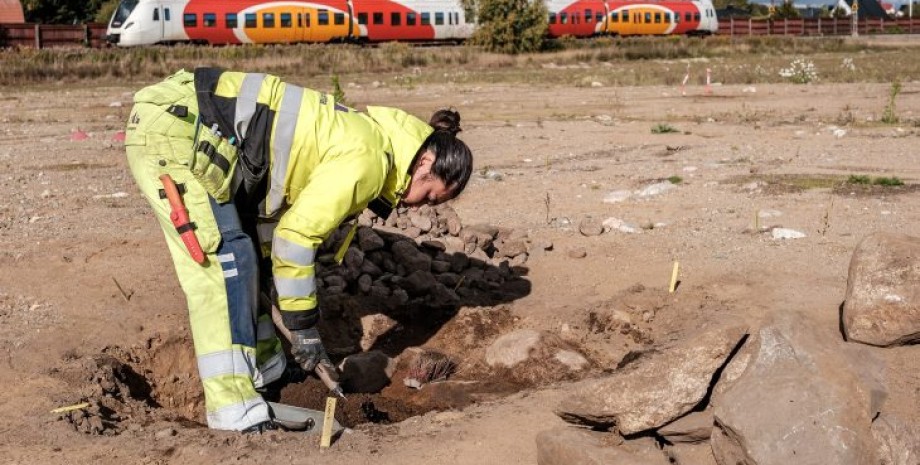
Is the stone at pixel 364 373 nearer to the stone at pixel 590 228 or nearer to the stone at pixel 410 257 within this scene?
the stone at pixel 410 257

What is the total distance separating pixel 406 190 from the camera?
459 centimetres

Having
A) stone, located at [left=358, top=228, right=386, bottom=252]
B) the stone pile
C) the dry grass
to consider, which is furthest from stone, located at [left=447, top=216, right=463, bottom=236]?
the dry grass

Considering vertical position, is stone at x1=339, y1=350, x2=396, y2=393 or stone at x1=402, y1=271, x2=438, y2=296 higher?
stone at x1=402, y1=271, x2=438, y2=296

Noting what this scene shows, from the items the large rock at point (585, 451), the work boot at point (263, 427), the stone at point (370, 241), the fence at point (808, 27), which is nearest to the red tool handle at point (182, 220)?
the work boot at point (263, 427)

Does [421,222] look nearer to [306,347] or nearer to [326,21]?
[306,347]

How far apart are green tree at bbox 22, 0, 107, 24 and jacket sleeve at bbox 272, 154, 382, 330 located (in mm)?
47229

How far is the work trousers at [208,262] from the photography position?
14.9 feet

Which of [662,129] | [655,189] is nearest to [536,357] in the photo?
[655,189]

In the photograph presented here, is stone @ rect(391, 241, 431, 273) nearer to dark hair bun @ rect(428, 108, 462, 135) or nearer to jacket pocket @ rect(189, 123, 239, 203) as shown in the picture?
dark hair bun @ rect(428, 108, 462, 135)

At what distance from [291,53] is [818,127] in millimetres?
20903

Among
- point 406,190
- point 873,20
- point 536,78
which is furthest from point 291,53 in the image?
point 873,20

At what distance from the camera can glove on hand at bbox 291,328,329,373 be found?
4652 millimetres

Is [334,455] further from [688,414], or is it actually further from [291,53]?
[291,53]

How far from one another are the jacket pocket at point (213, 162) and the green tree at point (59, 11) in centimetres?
4686
